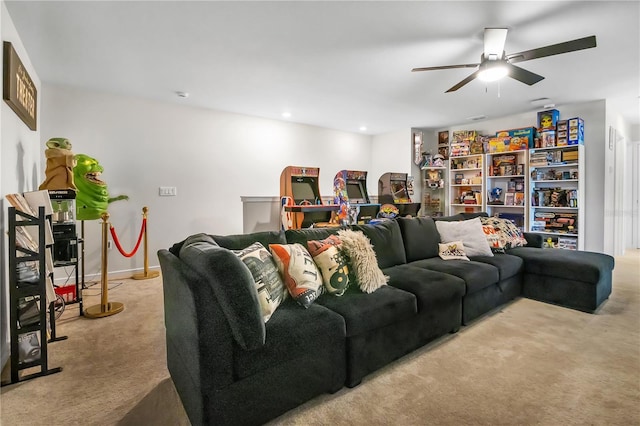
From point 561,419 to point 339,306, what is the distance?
3.86 ft

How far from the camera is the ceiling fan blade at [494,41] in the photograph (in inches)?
95.9

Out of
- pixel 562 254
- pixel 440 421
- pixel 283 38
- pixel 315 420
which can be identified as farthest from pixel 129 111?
pixel 562 254

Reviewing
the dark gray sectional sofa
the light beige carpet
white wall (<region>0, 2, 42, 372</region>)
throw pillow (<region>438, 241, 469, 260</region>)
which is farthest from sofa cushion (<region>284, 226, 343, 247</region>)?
white wall (<region>0, 2, 42, 372</region>)

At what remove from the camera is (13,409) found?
1.61m

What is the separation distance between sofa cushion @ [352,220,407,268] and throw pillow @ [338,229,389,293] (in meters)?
0.46

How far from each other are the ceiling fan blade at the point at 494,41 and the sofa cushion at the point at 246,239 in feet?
7.47

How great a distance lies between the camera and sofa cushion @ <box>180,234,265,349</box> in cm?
133

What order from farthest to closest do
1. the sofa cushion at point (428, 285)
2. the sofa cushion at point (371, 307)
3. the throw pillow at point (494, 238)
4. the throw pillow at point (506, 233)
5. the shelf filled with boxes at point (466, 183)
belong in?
1. the shelf filled with boxes at point (466, 183)
2. the throw pillow at point (506, 233)
3. the throw pillow at point (494, 238)
4. the sofa cushion at point (428, 285)
5. the sofa cushion at point (371, 307)

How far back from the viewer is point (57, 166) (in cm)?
278

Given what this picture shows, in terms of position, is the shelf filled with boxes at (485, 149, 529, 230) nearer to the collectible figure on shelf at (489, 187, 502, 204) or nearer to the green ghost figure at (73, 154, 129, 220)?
the collectible figure on shelf at (489, 187, 502, 204)

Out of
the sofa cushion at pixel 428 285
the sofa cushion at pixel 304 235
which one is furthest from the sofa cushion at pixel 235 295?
the sofa cushion at pixel 428 285

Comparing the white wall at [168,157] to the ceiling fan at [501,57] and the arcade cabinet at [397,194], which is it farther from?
the ceiling fan at [501,57]

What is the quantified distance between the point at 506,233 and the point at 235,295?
10.9 ft

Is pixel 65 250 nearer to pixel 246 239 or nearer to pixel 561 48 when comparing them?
pixel 246 239
